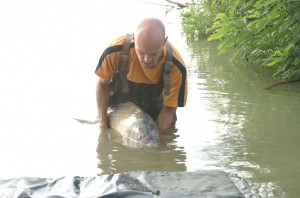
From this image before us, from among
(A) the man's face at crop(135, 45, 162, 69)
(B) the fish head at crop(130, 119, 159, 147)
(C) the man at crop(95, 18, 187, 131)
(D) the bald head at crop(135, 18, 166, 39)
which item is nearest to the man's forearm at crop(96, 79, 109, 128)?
(C) the man at crop(95, 18, 187, 131)

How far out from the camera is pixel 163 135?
5691 mm

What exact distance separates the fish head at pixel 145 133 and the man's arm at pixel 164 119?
0.83 feet

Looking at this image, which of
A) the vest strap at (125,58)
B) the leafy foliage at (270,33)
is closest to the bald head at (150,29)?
the vest strap at (125,58)

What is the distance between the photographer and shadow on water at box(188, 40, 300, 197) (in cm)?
458

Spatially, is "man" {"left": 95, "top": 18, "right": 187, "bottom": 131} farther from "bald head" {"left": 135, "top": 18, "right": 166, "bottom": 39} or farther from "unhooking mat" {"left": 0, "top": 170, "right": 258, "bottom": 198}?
"unhooking mat" {"left": 0, "top": 170, "right": 258, "bottom": 198}

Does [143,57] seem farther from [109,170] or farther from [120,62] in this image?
[109,170]

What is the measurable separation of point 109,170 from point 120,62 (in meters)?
1.23

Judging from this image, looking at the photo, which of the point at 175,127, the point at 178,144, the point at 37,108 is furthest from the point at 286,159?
the point at 37,108

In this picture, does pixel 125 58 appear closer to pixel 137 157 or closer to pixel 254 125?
pixel 137 157

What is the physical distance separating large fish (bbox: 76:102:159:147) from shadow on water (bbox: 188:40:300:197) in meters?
0.60

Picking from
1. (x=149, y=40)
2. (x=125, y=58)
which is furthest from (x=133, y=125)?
(x=149, y=40)

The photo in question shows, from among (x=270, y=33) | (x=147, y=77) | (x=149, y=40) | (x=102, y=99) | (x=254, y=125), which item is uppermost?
(x=149, y=40)

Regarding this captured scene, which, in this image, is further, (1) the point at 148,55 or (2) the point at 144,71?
(2) the point at 144,71

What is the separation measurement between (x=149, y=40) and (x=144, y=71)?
681mm
